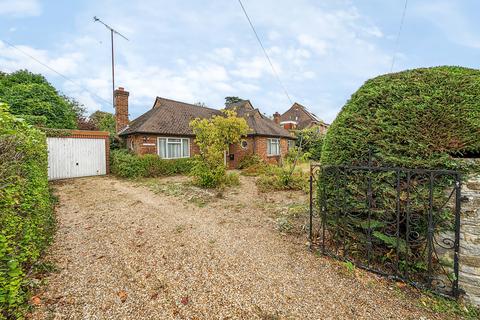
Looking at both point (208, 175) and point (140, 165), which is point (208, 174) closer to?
point (208, 175)

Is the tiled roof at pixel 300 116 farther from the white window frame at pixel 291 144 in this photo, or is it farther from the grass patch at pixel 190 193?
the grass patch at pixel 190 193

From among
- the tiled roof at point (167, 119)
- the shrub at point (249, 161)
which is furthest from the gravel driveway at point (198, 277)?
the shrub at point (249, 161)

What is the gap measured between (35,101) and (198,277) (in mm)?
15557

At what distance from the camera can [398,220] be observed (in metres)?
2.64

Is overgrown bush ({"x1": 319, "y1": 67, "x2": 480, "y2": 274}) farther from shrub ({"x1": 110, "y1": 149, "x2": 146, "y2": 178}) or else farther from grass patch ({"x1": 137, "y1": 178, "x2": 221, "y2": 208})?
shrub ({"x1": 110, "y1": 149, "x2": 146, "y2": 178})

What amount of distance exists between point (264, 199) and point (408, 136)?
505cm

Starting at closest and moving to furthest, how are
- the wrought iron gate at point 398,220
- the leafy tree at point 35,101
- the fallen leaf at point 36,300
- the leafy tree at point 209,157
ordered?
the fallen leaf at point 36,300 < the wrought iron gate at point 398,220 < the leafy tree at point 209,157 < the leafy tree at point 35,101

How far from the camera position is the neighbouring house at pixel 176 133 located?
12820 millimetres

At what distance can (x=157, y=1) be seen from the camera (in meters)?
6.39

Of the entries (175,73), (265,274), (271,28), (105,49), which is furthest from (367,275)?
(105,49)

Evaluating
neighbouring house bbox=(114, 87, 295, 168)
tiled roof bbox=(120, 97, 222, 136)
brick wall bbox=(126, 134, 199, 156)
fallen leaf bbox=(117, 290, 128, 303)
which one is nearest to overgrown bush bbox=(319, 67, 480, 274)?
fallen leaf bbox=(117, 290, 128, 303)

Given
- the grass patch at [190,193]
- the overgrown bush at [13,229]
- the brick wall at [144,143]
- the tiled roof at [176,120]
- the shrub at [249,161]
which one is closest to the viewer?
the overgrown bush at [13,229]

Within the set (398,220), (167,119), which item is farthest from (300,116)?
(398,220)

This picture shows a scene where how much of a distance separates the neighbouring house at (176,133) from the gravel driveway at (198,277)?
321 inches
